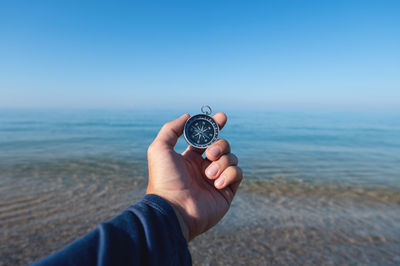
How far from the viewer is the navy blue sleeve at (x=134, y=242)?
126 centimetres

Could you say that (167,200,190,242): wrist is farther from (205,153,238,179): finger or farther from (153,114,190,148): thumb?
(153,114,190,148): thumb

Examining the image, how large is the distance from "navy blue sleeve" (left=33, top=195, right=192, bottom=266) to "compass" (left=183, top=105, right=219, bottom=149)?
1.55m

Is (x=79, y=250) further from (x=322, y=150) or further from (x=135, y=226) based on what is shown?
(x=322, y=150)

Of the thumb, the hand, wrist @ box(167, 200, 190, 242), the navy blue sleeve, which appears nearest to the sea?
the hand

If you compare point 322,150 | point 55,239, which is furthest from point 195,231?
point 322,150

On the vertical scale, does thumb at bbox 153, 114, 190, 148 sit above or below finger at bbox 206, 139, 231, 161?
above

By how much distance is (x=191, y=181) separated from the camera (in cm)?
302

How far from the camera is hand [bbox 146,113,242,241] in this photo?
2.71 metres

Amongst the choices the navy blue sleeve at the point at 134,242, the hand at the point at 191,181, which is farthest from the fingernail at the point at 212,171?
the navy blue sleeve at the point at 134,242

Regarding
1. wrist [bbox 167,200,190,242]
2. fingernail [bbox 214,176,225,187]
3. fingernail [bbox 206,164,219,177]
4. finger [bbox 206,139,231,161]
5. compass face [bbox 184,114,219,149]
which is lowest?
wrist [bbox 167,200,190,242]

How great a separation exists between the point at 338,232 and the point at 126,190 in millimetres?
6304

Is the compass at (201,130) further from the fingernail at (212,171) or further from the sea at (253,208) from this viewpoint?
the sea at (253,208)

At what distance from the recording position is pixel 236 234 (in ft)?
17.3

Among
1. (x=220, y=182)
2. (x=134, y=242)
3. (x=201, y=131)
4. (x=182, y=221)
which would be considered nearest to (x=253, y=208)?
(x=201, y=131)
